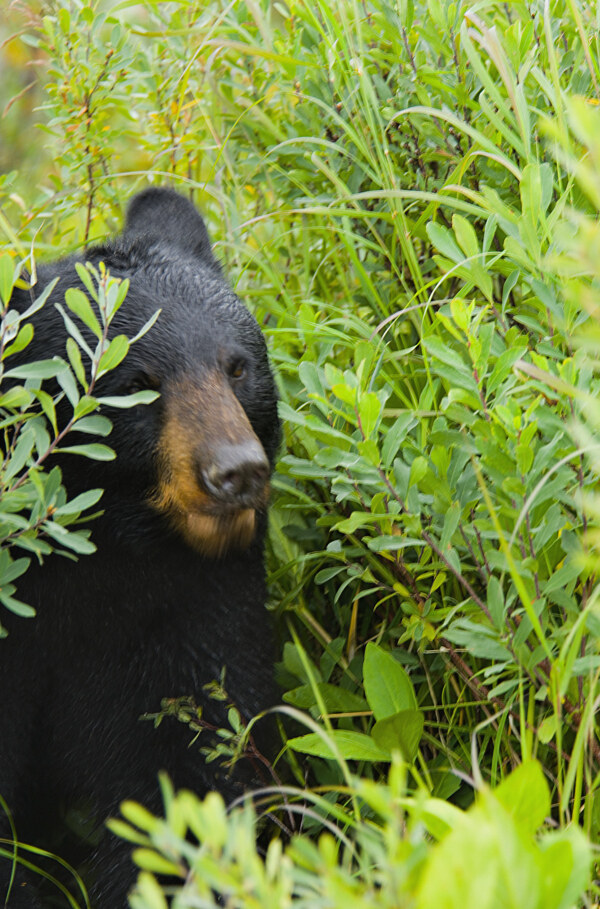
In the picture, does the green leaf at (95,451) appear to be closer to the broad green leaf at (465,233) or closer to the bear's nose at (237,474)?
the bear's nose at (237,474)

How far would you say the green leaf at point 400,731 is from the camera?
2279mm

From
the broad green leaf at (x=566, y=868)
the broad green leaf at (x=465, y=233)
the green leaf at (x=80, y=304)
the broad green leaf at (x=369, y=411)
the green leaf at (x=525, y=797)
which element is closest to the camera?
the broad green leaf at (x=566, y=868)

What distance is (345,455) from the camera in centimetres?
223

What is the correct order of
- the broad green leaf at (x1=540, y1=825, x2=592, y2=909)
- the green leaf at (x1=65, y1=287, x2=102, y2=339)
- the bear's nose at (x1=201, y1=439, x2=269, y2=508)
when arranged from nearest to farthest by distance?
1. the broad green leaf at (x1=540, y1=825, x2=592, y2=909)
2. the green leaf at (x1=65, y1=287, x2=102, y2=339)
3. the bear's nose at (x1=201, y1=439, x2=269, y2=508)

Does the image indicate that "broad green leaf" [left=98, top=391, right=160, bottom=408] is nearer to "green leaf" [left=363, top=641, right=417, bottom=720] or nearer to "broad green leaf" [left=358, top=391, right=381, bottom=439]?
"broad green leaf" [left=358, top=391, right=381, bottom=439]

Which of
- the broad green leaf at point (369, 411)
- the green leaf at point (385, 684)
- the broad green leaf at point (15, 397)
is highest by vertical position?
the broad green leaf at point (15, 397)

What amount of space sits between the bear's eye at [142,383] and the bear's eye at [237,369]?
17cm

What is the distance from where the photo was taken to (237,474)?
6.49 ft

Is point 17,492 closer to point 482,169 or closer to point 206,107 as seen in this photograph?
point 482,169

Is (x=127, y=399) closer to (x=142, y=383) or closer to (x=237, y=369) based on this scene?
(x=142, y=383)

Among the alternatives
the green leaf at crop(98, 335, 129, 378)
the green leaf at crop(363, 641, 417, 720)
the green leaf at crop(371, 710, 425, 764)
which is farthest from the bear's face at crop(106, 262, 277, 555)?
the green leaf at crop(371, 710, 425, 764)

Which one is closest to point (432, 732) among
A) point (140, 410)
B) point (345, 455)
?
point (345, 455)

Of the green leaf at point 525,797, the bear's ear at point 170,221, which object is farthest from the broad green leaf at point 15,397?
the green leaf at point 525,797

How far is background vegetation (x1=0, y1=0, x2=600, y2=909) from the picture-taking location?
182 centimetres
